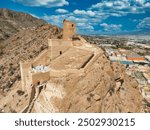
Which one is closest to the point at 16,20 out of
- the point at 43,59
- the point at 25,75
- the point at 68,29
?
the point at 68,29

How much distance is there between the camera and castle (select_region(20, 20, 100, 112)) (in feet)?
33.8

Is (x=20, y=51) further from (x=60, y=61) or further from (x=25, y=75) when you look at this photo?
(x=25, y=75)

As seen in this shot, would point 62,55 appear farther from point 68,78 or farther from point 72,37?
point 68,78

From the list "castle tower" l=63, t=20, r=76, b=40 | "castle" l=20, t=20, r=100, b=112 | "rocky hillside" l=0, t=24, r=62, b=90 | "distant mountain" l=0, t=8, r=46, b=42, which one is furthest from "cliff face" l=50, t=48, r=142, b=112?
"distant mountain" l=0, t=8, r=46, b=42

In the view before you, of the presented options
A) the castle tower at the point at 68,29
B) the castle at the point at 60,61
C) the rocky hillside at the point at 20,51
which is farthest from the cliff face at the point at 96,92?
the rocky hillside at the point at 20,51

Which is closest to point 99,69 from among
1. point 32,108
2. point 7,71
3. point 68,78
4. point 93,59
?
point 93,59

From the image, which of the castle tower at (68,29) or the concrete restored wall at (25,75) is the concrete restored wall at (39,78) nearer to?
the concrete restored wall at (25,75)

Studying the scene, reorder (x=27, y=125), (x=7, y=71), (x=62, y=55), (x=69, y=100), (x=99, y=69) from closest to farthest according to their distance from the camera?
(x=27, y=125) → (x=69, y=100) → (x=99, y=69) → (x=62, y=55) → (x=7, y=71)

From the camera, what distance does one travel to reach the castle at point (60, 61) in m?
10.3

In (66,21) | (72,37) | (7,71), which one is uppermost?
(66,21)

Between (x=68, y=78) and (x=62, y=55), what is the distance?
128 inches

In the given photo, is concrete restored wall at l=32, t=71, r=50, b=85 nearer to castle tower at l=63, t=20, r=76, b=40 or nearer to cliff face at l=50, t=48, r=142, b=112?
cliff face at l=50, t=48, r=142, b=112

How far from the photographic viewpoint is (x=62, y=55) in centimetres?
1368

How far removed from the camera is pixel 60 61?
1325cm
